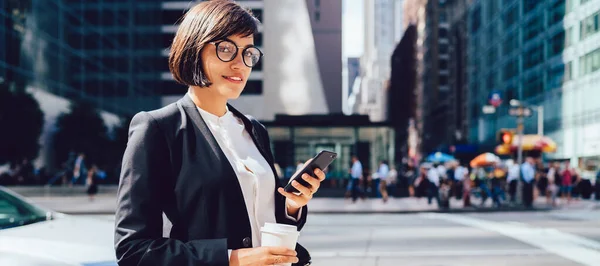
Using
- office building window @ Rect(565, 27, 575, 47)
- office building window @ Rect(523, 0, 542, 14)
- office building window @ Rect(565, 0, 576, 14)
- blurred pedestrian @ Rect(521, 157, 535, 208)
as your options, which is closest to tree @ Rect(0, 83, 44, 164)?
blurred pedestrian @ Rect(521, 157, 535, 208)

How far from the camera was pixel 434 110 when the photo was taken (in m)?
95.7

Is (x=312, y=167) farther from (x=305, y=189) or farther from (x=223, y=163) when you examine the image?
(x=223, y=163)

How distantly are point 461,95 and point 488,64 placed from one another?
42.2 ft

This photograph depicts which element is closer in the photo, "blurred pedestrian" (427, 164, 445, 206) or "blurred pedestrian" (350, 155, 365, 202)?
"blurred pedestrian" (427, 164, 445, 206)

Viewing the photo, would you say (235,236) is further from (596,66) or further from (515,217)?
(596,66)

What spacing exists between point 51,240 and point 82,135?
34526mm

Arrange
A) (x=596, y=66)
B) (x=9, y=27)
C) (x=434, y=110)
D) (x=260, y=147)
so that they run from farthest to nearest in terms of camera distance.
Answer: (x=434, y=110), (x=596, y=66), (x=9, y=27), (x=260, y=147)

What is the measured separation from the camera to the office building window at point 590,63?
3966cm

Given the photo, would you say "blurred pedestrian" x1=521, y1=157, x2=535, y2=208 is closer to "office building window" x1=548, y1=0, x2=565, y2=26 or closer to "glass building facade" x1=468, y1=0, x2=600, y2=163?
"glass building facade" x1=468, y1=0, x2=600, y2=163

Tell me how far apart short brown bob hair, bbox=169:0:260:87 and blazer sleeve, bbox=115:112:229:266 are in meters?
0.29

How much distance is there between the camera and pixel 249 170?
213 cm

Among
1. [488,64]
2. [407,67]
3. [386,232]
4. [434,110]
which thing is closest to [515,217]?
[386,232]

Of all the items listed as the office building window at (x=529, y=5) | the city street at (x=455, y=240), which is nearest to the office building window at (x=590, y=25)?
the office building window at (x=529, y=5)

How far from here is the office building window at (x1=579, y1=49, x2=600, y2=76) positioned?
1561 inches
